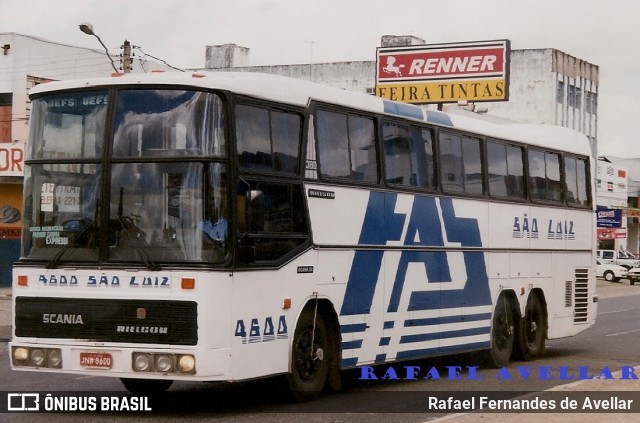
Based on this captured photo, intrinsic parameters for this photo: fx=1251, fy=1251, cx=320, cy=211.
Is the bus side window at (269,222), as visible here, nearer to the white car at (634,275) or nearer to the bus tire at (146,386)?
the bus tire at (146,386)

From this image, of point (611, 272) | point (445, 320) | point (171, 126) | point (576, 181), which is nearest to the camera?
point (171, 126)

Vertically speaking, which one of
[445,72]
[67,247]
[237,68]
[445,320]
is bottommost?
[445,320]

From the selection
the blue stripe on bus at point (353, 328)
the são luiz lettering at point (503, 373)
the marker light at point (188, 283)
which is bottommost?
the são luiz lettering at point (503, 373)

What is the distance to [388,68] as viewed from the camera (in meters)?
51.6

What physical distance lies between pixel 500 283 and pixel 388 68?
33.6 meters

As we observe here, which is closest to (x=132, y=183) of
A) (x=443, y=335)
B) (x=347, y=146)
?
(x=347, y=146)

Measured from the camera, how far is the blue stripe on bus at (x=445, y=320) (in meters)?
16.0

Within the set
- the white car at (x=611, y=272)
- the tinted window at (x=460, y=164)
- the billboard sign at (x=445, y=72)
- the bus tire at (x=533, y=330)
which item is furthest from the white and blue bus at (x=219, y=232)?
the white car at (x=611, y=272)

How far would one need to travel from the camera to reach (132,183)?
12.3 m

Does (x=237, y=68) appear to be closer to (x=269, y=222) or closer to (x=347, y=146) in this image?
(x=347, y=146)

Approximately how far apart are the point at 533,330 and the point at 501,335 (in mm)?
1402

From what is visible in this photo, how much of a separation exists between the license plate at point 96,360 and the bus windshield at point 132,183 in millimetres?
923

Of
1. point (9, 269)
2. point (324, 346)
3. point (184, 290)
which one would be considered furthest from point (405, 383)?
point (9, 269)

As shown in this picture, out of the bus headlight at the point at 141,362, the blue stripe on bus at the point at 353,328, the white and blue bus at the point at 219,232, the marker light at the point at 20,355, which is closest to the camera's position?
the bus headlight at the point at 141,362
